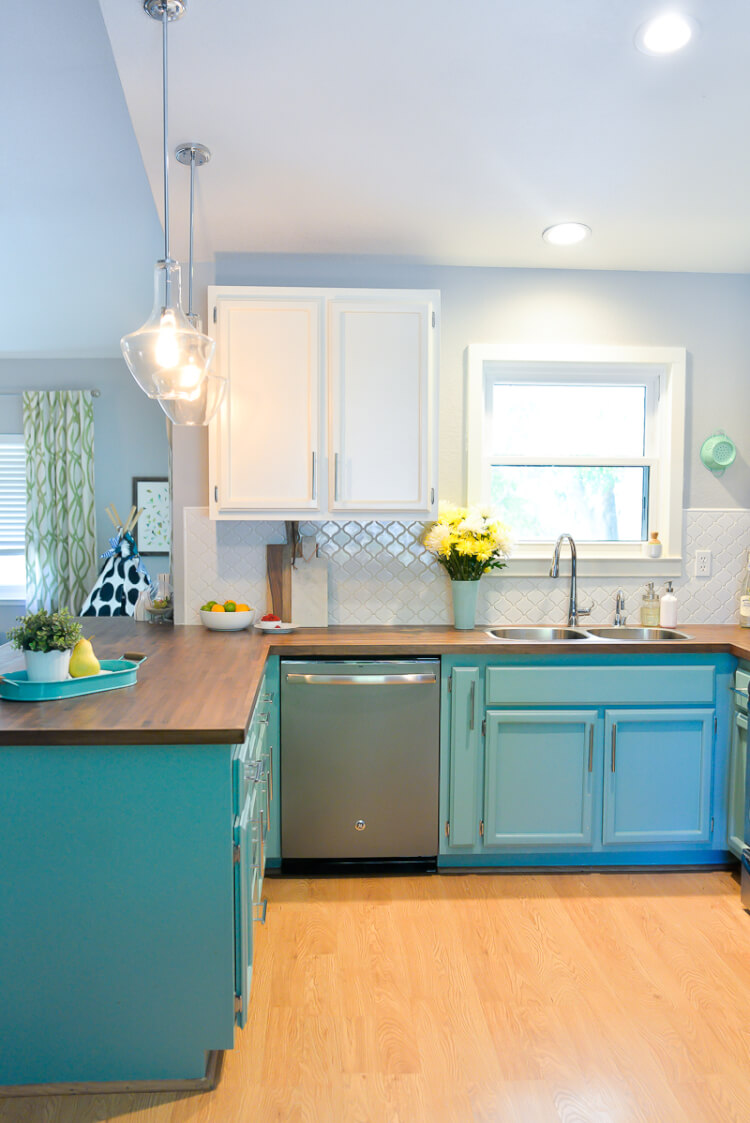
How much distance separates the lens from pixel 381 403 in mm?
3037

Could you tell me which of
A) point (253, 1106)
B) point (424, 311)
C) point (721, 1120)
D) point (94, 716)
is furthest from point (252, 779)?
point (424, 311)

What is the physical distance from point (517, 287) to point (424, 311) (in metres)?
0.60

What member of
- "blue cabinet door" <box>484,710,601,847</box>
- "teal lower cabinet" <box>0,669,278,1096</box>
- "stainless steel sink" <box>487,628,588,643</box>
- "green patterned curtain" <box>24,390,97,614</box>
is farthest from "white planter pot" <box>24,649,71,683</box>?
"green patterned curtain" <box>24,390,97,614</box>

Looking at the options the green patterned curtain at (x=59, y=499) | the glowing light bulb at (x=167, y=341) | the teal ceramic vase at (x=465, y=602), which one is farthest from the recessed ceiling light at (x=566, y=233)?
the green patterned curtain at (x=59, y=499)

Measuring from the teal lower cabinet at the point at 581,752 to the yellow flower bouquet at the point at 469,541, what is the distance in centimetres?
45

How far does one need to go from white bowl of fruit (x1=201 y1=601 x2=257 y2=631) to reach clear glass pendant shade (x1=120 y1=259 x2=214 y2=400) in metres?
1.25

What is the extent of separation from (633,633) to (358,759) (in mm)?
1325

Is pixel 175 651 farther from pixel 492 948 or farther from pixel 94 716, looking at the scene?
pixel 492 948

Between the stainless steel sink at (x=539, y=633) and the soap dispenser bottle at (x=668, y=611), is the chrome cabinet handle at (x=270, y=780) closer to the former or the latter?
the stainless steel sink at (x=539, y=633)

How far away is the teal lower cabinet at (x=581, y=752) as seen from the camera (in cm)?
288

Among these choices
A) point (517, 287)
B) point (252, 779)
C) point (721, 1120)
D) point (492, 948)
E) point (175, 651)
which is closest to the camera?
point (721, 1120)

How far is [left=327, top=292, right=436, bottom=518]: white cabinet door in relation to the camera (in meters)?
3.01

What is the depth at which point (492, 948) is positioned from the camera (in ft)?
7.94

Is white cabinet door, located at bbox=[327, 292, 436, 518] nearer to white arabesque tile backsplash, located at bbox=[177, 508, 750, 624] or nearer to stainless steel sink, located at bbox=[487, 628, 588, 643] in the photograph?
white arabesque tile backsplash, located at bbox=[177, 508, 750, 624]
